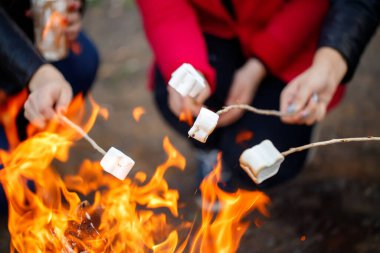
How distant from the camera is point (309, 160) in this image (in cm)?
256

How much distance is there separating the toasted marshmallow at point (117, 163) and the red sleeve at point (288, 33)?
2.97 feet

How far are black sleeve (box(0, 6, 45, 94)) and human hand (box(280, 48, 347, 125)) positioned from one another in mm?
951

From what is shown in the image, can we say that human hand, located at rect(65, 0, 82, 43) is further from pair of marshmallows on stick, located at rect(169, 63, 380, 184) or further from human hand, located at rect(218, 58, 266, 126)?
pair of marshmallows on stick, located at rect(169, 63, 380, 184)

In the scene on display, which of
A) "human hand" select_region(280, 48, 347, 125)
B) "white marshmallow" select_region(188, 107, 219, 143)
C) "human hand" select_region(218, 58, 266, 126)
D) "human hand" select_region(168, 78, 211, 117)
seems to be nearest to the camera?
"white marshmallow" select_region(188, 107, 219, 143)

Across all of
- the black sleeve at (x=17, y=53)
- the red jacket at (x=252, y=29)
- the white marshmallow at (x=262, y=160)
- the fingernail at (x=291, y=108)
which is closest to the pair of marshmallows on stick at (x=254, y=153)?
the white marshmallow at (x=262, y=160)

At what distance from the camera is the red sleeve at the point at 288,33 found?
1.90 meters

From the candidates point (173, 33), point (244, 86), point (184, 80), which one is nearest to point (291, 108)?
point (244, 86)

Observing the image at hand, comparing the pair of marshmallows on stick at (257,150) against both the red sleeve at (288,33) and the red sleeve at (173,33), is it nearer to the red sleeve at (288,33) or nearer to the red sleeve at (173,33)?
the red sleeve at (173,33)

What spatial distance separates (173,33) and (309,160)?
117cm

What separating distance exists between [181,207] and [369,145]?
1.18m

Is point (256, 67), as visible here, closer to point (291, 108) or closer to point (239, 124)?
point (239, 124)

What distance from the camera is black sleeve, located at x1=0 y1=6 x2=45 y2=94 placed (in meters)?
1.67

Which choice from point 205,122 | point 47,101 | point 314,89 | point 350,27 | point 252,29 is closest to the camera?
point 205,122

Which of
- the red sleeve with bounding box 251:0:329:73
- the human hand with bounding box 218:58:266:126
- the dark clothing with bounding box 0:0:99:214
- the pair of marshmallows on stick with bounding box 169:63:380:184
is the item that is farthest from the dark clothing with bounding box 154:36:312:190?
the pair of marshmallows on stick with bounding box 169:63:380:184
